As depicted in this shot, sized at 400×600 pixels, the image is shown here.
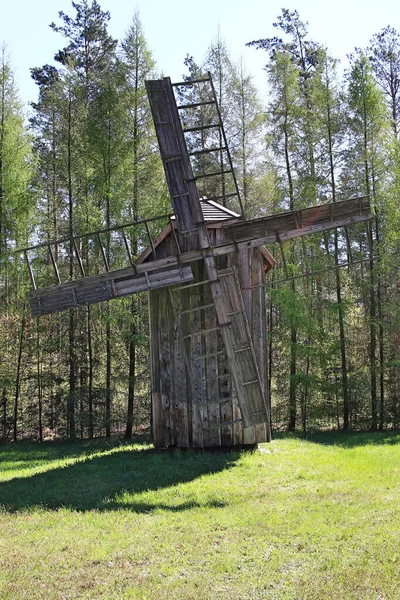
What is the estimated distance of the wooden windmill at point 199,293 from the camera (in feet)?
37.0

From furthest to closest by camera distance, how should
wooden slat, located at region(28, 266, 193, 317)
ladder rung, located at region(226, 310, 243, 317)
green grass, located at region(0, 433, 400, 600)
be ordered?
1. ladder rung, located at region(226, 310, 243, 317)
2. wooden slat, located at region(28, 266, 193, 317)
3. green grass, located at region(0, 433, 400, 600)

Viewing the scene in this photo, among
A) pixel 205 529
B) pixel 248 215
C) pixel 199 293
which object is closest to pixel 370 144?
pixel 248 215

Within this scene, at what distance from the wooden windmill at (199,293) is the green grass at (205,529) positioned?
3.60ft

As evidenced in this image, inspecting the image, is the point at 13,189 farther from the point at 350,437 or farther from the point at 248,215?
the point at 350,437

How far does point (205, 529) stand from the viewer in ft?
25.5

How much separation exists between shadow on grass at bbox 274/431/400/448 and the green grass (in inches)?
162

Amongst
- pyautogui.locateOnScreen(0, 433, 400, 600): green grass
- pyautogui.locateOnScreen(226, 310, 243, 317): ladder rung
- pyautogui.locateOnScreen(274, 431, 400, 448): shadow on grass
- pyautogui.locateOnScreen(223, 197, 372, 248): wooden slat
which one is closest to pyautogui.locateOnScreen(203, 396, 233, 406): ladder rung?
pyautogui.locateOnScreen(0, 433, 400, 600): green grass

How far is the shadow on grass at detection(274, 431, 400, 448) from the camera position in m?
16.6

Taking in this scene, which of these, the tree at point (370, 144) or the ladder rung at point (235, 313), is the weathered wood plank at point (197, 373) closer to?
the ladder rung at point (235, 313)

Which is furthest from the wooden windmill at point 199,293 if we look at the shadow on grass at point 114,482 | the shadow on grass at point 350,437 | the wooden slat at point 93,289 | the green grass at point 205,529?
the shadow on grass at point 350,437

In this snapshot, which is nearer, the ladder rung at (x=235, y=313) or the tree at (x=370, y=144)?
the ladder rung at (x=235, y=313)

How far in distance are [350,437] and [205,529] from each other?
39.2 feet

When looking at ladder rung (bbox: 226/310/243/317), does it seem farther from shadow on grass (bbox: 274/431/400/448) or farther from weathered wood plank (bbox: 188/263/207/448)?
shadow on grass (bbox: 274/431/400/448)

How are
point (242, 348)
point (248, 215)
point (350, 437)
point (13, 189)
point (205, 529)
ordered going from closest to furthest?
point (205, 529), point (242, 348), point (350, 437), point (13, 189), point (248, 215)
